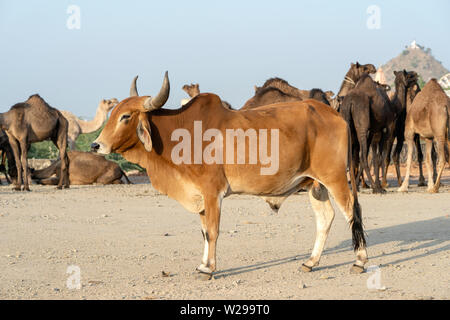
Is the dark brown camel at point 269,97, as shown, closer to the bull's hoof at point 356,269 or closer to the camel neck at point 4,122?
the camel neck at point 4,122

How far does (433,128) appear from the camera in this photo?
16219 mm

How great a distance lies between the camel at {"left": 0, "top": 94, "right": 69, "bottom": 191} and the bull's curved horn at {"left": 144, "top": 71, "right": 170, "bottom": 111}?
37.3 ft

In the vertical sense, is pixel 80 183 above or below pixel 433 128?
below

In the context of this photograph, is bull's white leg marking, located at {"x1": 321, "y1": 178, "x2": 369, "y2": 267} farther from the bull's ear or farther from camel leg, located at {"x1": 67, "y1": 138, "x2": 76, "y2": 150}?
camel leg, located at {"x1": 67, "y1": 138, "x2": 76, "y2": 150}

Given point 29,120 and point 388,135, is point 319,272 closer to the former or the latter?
point 388,135

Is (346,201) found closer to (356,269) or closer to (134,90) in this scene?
Result: (356,269)

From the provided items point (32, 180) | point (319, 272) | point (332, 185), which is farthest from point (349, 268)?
point (32, 180)

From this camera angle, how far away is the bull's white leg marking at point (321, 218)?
7.68 meters

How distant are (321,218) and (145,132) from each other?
2264mm

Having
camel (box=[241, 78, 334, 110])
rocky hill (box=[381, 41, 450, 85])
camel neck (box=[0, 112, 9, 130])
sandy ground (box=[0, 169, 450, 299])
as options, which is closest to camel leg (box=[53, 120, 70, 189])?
camel neck (box=[0, 112, 9, 130])

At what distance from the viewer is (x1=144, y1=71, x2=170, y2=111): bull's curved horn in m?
7.05

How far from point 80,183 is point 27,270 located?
13.0m

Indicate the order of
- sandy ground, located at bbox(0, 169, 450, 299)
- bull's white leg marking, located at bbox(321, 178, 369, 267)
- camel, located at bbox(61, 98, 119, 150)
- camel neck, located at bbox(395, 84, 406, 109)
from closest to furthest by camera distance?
sandy ground, located at bbox(0, 169, 450, 299) → bull's white leg marking, located at bbox(321, 178, 369, 267) → camel neck, located at bbox(395, 84, 406, 109) → camel, located at bbox(61, 98, 119, 150)
